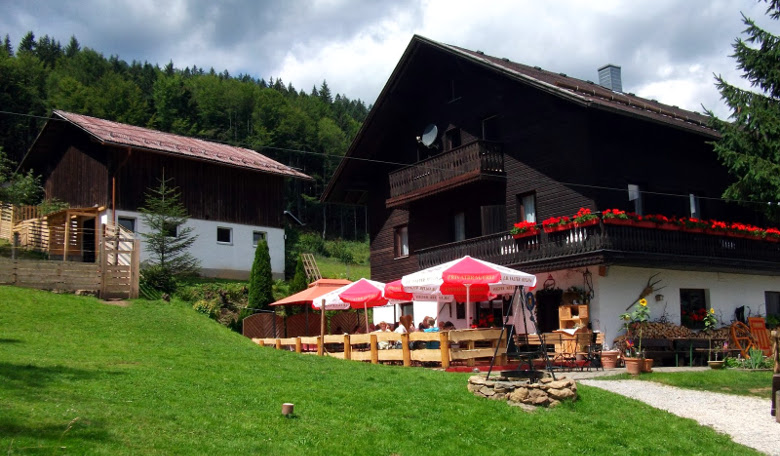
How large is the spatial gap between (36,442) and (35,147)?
3435cm

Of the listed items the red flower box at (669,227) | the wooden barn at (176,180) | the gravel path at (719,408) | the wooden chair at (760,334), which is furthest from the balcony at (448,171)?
the wooden barn at (176,180)

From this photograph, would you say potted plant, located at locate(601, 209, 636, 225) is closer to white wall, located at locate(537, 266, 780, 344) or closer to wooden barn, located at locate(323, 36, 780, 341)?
wooden barn, located at locate(323, 36, 780, 341)

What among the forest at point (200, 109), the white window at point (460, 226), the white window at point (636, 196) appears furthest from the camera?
the forest at point (200, 109)

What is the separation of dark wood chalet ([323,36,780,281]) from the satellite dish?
0.17ft

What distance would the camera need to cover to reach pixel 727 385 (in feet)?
50.2

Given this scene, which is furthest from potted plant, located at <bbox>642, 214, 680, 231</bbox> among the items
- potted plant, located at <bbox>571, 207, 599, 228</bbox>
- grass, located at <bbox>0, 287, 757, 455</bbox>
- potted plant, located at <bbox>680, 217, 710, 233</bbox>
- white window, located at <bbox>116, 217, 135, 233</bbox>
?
white window, located at <bbox>116, 217, 135, 233</bbox>

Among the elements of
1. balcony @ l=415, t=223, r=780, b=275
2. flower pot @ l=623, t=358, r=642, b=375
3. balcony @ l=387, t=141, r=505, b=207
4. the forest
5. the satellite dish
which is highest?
the forest

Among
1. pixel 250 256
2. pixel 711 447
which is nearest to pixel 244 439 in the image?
pixel 711 447

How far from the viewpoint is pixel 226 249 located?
3747 cm

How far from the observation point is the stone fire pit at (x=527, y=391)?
466 inches

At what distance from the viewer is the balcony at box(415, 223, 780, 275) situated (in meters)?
20.0

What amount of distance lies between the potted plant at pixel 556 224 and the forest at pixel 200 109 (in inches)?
2166

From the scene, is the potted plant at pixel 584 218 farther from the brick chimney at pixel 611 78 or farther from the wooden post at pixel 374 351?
the brick chimney at pixel 611 78

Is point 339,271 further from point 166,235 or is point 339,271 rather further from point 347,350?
point 347,350
